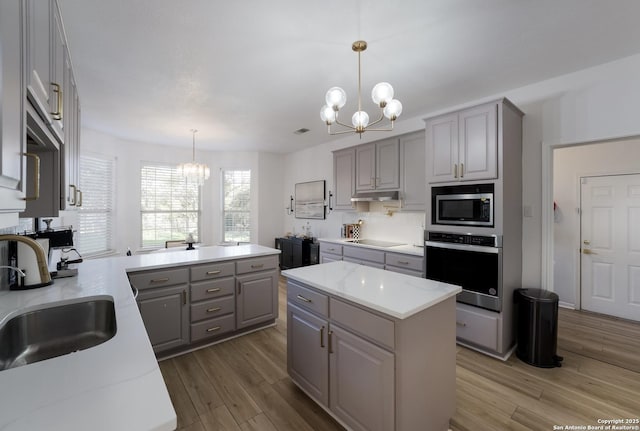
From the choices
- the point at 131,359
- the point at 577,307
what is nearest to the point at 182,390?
the point at 131,359

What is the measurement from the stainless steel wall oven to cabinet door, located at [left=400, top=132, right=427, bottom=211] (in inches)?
25.3

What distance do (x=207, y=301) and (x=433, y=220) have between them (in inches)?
101

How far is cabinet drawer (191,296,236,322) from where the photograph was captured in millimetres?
2736

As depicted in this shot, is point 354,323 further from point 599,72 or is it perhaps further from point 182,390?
point 599,72

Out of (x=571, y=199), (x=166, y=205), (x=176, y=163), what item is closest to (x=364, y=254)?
(x=571, y=199)

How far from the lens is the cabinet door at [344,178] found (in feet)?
14.6

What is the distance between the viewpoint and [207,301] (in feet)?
9.19

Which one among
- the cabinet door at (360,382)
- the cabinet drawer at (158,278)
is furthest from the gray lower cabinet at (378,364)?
the cabinet drawer at (158,278)

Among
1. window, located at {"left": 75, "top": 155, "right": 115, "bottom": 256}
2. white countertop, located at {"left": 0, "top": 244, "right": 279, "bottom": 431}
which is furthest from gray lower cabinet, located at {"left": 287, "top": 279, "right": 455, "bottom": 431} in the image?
window, located at {"left": 75, "top": 155, "right": 115, "bottom": 256}

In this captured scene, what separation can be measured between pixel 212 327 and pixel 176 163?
419 centimetres

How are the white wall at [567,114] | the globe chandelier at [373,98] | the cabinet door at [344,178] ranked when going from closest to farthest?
the globe chandelier at [373,98], the white wall at [567,114], the cabinet door at [344,178]

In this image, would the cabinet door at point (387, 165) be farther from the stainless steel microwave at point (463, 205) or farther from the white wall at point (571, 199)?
the white wall at point (571, 199)

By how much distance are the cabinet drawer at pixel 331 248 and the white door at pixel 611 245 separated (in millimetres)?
3393

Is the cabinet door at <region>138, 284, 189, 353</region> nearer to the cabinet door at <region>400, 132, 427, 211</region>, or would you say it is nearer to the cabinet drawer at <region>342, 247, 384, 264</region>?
the cabinet drawer at <region>342, 247, 384, 264</region>
